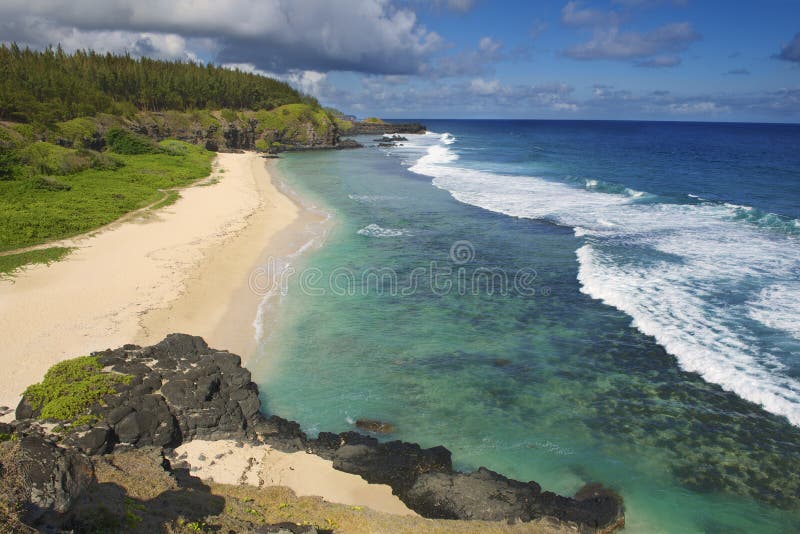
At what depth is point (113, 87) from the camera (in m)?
67.4

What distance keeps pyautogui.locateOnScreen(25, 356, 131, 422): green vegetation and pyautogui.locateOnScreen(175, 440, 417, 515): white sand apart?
223 centimetres

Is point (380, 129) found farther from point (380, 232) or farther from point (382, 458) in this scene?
point (382, 458)

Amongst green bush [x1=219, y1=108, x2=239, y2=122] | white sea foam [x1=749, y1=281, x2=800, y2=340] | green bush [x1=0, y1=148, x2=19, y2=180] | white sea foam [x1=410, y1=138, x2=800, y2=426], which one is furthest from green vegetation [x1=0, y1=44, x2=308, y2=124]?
white sea foam [x1=749, y1=281, x2=800, y2=340]

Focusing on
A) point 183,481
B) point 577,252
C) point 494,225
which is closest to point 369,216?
point 494,225

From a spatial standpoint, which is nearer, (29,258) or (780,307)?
(780,307)

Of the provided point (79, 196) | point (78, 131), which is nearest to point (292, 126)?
point (78, 131)

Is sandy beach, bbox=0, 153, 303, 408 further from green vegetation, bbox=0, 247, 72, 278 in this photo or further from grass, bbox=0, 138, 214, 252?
grass, bbox=0, 138, 214, 252

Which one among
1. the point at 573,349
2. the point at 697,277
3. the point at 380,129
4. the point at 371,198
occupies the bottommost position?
the point at 573,349

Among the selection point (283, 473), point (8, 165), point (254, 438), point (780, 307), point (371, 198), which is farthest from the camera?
point (371, 198)

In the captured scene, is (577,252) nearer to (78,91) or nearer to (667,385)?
(667,385)

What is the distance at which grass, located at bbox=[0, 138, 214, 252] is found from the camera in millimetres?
22547

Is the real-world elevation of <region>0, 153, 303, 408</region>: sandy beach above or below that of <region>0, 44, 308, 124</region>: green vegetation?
below

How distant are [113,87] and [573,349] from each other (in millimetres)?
73896

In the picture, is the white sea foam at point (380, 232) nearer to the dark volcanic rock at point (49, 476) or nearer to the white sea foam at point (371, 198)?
the white sea foam at point (371, 198)
